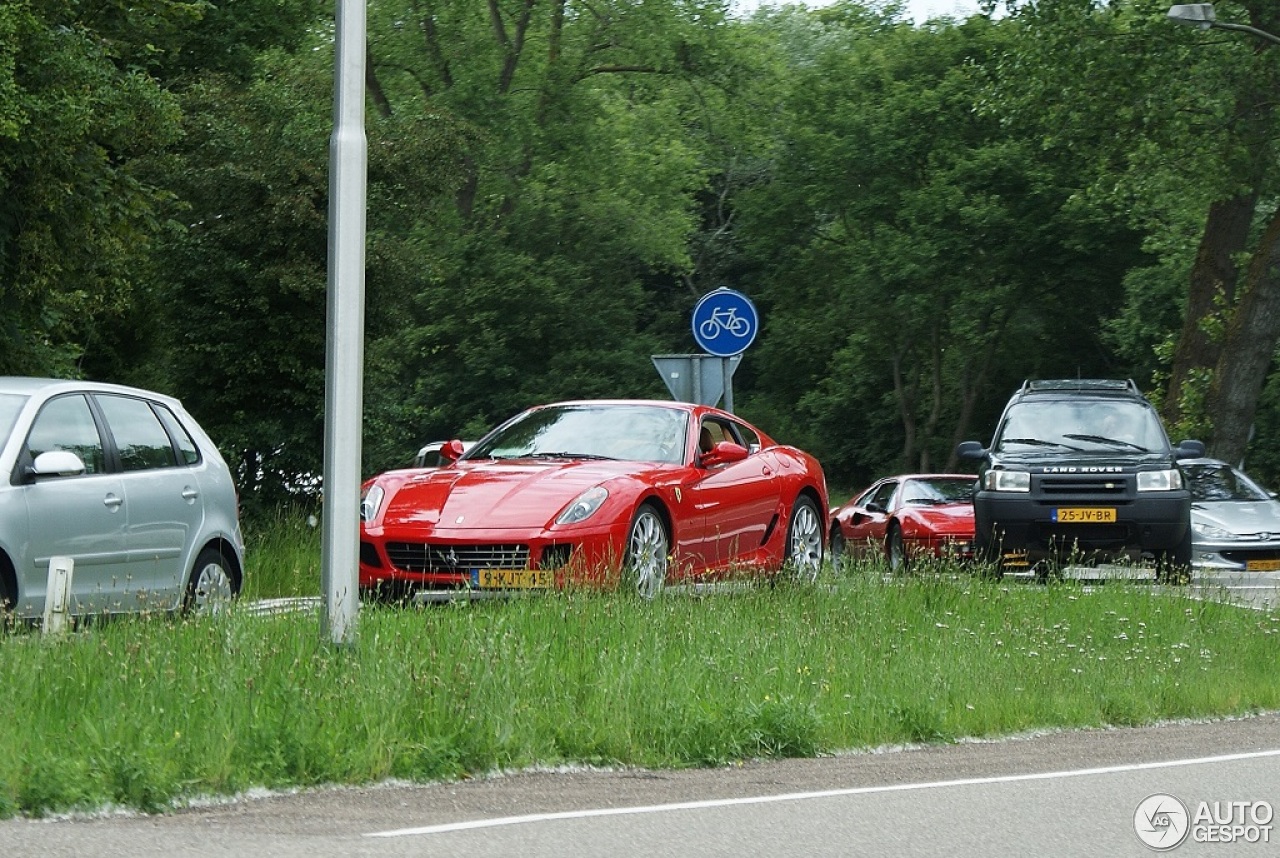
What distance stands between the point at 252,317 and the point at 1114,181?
57.2 feet

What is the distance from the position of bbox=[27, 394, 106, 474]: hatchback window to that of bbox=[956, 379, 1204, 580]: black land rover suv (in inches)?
352

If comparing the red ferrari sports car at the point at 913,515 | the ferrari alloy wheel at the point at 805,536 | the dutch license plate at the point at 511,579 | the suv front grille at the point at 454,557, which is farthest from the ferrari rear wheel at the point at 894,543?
the dutch license plate at the point at 511,579

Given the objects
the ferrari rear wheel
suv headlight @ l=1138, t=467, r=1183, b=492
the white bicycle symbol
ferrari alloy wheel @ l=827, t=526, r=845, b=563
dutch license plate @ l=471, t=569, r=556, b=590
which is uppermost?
the white bicycle symbol

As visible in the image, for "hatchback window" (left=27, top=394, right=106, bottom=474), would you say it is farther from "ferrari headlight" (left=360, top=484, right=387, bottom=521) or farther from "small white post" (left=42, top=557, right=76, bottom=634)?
"ferrari headlight" (left=360, top=484, right=387, bottom=521)

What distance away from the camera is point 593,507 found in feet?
41.6

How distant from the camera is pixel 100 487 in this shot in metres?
10.9

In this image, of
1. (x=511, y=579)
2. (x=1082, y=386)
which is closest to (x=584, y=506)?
(x=511, y=579)

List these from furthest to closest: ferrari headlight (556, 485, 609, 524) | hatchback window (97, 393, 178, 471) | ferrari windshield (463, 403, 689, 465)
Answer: ferrari windshield (463, 403, 689, 465), ferrari headlight (556, 485, 609, 524), hatchback window (97, 393, 178, 471)

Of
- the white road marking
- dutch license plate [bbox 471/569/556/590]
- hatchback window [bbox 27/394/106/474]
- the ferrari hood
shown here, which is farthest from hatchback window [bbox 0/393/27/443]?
the white road marking

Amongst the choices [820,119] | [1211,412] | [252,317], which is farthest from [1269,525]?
[820,119]

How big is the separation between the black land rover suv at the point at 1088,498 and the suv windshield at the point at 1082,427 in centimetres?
2

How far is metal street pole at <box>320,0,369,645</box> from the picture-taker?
9109mm

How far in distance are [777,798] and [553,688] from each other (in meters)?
1.84

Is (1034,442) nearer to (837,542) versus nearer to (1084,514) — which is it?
(1084,514)
